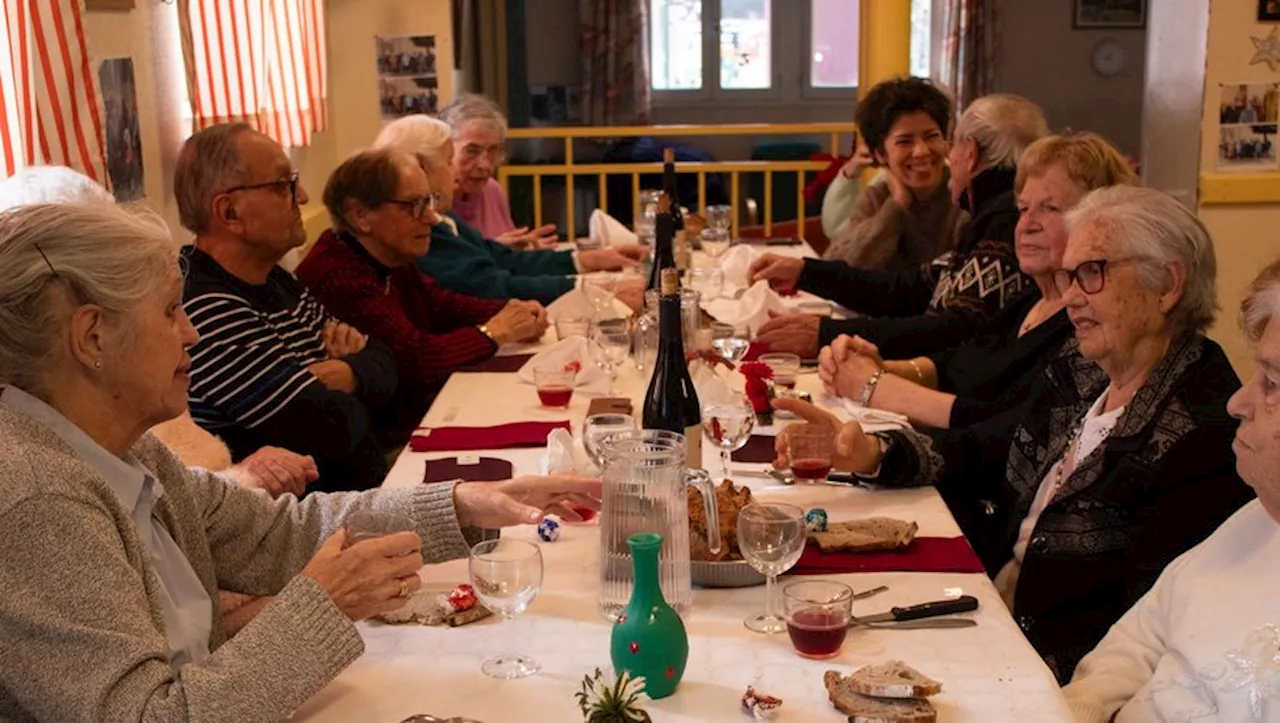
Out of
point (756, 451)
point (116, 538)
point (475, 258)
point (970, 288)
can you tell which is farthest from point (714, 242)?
point (116, 538)

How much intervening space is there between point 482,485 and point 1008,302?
1.65 metres

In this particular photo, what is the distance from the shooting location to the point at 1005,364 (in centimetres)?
290

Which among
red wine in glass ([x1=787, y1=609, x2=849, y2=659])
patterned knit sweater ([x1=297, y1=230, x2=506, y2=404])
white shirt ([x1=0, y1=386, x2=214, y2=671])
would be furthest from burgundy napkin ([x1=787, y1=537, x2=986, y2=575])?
patterned knit sweater ([x1=297, y1=230, x2=506, y2=404])

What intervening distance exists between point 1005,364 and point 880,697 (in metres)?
1.54

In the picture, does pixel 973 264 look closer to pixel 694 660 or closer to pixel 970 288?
Result: pixel 970 288

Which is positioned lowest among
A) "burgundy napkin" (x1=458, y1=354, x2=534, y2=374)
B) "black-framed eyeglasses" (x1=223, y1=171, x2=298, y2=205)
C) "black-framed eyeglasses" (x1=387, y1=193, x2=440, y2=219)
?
"burgundy napkin" (x1=458, y1=354, x2=534, y2=374)

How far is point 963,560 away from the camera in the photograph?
6.33 feet

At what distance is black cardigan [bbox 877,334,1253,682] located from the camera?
2027 mm

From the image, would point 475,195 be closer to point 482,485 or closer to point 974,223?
point 974,223

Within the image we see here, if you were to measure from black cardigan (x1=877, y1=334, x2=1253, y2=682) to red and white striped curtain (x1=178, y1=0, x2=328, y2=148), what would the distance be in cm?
267

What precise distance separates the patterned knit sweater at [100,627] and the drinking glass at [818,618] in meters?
0.52

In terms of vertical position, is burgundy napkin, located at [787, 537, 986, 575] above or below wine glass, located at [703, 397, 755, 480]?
below

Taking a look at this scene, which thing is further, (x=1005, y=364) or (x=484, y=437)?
(x=1005, y=364)

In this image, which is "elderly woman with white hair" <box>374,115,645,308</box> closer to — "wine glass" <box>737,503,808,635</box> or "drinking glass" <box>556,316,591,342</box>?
"drinking glass" <box>556,316,591,342</box>
